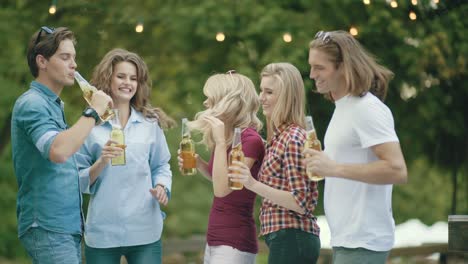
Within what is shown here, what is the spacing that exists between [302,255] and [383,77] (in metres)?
0.74

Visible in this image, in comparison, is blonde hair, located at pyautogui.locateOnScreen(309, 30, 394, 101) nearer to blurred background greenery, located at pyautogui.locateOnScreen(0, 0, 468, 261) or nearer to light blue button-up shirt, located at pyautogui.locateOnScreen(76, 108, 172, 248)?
light blue button-up shirt, located at pyautogui.locateOnScreen(76, 108, 172, 248)

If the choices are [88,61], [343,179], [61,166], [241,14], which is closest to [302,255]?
[343,179]

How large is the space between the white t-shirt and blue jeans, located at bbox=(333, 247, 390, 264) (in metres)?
0.02

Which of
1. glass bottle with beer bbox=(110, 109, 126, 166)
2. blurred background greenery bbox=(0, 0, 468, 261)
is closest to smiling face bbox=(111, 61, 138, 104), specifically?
glass bottle with beer bbox=(110, 109, 126, 166)

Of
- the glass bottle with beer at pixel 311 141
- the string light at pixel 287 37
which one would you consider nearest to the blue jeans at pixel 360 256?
the glass bottle with beer at pixel 311 141

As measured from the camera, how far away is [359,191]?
2.98m

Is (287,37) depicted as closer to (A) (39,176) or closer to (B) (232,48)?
(B) (232,48)

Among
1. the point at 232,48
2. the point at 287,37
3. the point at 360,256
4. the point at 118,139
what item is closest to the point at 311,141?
the point at 360,256

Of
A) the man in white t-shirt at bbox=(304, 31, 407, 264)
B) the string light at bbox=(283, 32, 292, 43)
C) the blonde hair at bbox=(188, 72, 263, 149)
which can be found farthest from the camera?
the string light at bbox=(283, 32, 292, 43)

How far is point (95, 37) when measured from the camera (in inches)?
326

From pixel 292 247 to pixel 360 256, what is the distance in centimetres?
44

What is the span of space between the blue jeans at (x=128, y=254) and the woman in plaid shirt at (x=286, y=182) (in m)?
0.58

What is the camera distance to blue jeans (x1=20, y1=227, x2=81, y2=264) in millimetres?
3295

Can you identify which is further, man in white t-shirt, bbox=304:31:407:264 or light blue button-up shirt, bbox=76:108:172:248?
light blue button-up shirt, bbox=76:108:172:248
